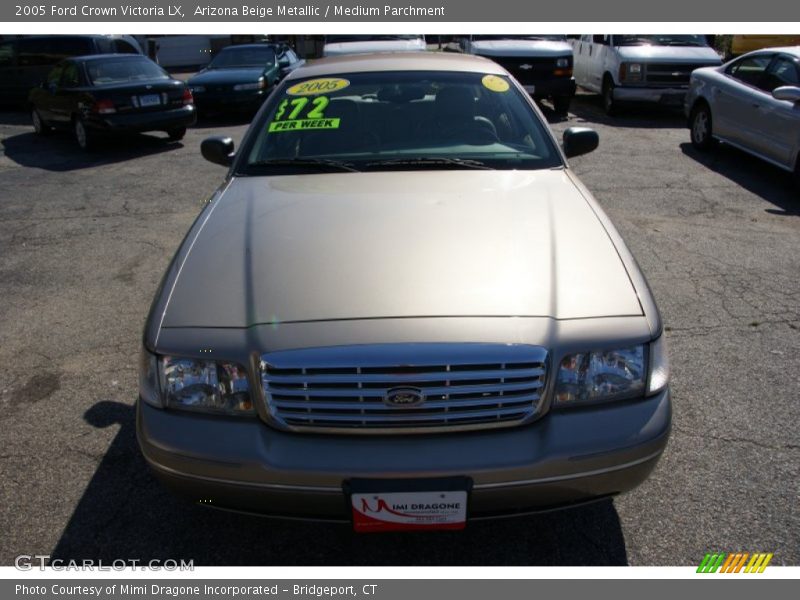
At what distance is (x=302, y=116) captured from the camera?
152 inches

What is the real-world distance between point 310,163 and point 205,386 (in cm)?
162

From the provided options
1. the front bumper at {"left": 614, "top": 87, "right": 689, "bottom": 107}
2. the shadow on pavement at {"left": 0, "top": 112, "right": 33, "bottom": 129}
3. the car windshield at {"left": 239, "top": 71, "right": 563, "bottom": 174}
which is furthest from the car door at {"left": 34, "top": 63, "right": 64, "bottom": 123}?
the front bumper at {"left": 614, "top": 87, "right": 689, "bottom": 107}

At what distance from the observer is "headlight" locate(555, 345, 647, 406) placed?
2.28 m

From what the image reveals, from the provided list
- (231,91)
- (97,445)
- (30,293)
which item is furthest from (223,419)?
(231,91)

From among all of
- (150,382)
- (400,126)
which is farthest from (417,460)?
(400,126)

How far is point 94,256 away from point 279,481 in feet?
14.6

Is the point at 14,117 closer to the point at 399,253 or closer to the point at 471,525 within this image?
the point at 399,253

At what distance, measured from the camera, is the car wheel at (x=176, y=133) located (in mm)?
11234

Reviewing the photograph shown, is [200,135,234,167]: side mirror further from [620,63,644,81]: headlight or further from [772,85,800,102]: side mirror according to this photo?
[620,63,644,81]: headlight

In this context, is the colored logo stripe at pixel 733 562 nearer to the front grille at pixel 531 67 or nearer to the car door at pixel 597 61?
the front grille at pixel 531 67

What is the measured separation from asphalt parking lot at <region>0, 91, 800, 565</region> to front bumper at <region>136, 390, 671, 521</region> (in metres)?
0.30

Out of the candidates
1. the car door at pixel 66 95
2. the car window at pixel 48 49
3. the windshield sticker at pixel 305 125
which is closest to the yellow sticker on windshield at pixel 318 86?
the windshield sticker at pixel 305 125

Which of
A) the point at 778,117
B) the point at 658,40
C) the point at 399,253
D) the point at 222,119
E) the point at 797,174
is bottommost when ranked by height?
the point at 222,119

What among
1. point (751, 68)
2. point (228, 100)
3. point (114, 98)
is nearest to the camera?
point (751, 68)
